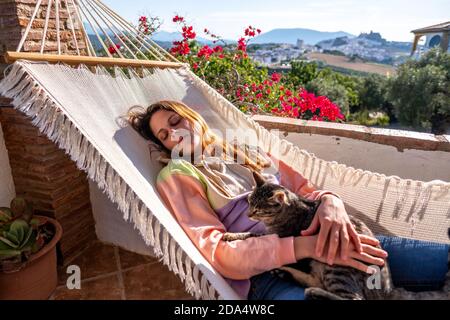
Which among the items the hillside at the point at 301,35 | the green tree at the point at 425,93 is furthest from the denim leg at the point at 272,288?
the hillside at the point at 301,35

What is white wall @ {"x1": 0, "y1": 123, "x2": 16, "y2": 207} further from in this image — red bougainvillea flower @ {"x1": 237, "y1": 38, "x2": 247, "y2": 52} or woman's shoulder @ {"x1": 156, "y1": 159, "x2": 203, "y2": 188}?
red bougainvillea flower @ {"x1": 237, "y1": 38, "x2": 247, "y2": 52}

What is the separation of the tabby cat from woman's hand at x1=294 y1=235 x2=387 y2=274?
0.9 inches

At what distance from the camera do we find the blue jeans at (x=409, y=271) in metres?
1.10

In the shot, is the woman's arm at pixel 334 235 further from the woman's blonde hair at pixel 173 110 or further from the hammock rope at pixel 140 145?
the woman's blonde hair at pixel 173 110

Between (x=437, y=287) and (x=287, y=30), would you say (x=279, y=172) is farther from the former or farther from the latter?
(x=287, y=30)

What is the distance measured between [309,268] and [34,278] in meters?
1.24

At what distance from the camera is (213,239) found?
1.14 metres

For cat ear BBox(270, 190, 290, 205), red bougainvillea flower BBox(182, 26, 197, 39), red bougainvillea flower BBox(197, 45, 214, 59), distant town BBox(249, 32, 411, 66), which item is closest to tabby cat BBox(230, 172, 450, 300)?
cat ear BBox(270, 190, 290, 205)

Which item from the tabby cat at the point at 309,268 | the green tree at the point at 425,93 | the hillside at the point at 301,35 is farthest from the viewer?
the hillside at the point at 301,35

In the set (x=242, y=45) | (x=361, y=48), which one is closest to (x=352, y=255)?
(x=242, y=45)

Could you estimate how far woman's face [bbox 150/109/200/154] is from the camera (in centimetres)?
143

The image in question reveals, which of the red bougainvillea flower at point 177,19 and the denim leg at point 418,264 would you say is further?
the red bougainvillea flower at point 177,19

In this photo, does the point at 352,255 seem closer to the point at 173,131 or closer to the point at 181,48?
the point at 173,131

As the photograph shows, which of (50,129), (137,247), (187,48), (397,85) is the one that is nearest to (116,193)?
(50,129)
